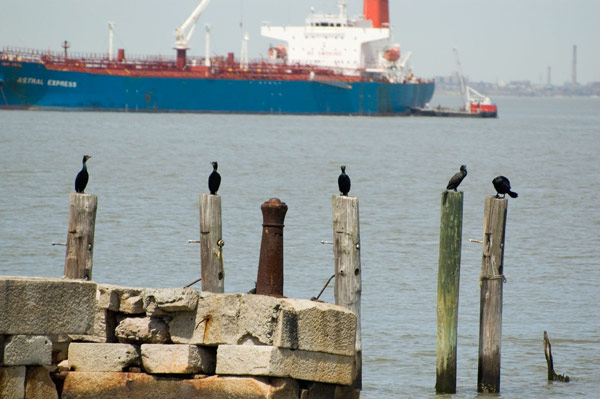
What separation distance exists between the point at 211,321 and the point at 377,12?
75.1 m

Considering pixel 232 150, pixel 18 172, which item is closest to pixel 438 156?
pixel 232 150

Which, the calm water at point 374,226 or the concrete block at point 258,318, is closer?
the concrete block at point 258,318

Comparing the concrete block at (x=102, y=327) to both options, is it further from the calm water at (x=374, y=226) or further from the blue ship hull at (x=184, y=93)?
the blue ship hull at (x=184, y=93)

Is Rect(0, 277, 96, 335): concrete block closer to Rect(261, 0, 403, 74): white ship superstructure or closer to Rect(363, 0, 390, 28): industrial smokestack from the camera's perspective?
Rect(261, 0, 403, 74): white ship superstructure

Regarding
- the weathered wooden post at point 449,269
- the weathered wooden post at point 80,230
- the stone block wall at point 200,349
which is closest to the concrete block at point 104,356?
the stone block wall at point 200,349

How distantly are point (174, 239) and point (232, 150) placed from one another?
22828mm

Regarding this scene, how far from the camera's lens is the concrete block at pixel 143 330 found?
19.5 feet

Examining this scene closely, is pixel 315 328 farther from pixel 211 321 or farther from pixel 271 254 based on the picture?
pixel 271 254

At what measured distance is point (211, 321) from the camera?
19.4 ft

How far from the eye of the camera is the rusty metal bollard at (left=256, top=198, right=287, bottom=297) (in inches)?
252

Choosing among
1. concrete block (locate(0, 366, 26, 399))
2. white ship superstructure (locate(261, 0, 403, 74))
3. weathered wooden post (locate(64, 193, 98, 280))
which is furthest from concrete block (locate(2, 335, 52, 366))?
white ship superstructure (locate(261, 0, 403, 74))

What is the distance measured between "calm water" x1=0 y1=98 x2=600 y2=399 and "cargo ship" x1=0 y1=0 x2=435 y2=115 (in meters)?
17.4

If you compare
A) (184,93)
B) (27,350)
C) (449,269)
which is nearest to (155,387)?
(27,350)

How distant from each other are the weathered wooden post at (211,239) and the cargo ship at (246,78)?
187ft
